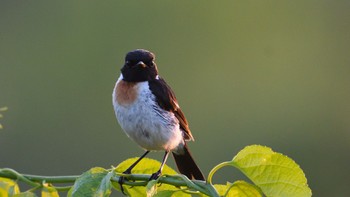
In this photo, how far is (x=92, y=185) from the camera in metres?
2.87

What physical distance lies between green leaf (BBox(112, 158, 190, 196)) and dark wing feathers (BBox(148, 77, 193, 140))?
1.87 meters

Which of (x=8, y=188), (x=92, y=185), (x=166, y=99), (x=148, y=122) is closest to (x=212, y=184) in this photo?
(x=92, y=185)

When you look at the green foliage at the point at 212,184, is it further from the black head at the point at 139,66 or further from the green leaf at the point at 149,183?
the black head at the point at 139,66

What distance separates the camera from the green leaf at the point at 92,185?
283 centimetres

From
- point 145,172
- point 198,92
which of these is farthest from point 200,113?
point 145,172

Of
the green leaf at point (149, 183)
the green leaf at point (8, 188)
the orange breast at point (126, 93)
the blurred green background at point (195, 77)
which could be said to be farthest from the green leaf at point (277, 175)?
the blurred green background at point (195, 77)

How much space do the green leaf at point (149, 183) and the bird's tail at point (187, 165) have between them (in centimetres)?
188

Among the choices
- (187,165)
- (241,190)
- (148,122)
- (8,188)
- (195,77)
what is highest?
(8,188)

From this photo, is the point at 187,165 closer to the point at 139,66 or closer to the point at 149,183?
the point at 139,66

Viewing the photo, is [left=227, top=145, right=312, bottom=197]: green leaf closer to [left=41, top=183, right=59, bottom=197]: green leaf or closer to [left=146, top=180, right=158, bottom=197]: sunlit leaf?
[left=146, top=180, right=158, bottom=197]: sunlit leaf

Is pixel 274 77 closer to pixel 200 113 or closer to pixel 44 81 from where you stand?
pixel 200 113

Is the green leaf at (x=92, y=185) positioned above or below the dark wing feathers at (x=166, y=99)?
above

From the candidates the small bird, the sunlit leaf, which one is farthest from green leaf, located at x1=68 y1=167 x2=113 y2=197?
the small bird

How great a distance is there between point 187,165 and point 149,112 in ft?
1.47
